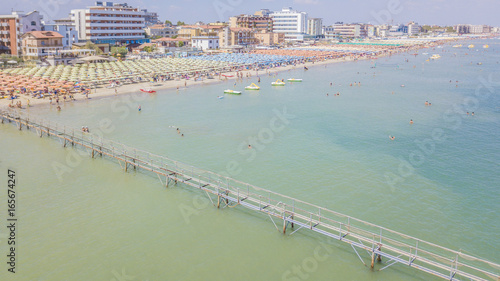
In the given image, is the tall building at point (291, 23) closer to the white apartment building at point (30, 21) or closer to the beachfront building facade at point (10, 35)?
the white apartment building at point (30, 21)

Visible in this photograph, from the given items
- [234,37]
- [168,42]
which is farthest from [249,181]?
[234,37]

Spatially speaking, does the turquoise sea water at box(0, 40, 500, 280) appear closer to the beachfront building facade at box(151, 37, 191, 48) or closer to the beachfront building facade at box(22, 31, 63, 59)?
the beachfront building facade at box(22, 31, 63, 59)

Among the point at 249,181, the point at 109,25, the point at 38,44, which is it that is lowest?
the point at 249,181

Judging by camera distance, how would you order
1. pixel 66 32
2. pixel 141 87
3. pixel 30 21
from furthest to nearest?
pixel 66 32, pixel 30 21, pixel 141 87

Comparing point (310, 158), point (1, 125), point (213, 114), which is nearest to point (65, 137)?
point (1, 125)

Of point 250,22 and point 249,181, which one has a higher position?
point 250,22

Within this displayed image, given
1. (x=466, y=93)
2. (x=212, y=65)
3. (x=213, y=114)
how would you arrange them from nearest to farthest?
(x=213, y=114) < (x=466, y=93) < (x=212, y=65)

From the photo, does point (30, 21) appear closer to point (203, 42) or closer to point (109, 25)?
point (109, 25)

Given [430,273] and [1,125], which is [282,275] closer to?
[430,273]
